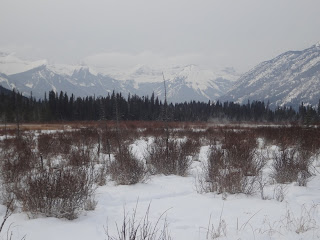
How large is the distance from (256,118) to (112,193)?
96419mm

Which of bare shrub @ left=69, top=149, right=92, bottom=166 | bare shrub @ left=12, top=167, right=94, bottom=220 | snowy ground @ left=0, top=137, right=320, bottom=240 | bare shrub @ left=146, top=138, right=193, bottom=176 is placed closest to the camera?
snowy ground @ left=0, top=137, right=320, bottom=240

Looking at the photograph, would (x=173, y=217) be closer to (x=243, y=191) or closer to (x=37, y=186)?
(x=243, y=191)

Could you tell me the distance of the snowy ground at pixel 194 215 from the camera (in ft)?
10.9

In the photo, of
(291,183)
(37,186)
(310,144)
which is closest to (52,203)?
(37,186)

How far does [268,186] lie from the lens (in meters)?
5.78

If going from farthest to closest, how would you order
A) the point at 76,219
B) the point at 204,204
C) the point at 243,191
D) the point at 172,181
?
the point at 172,181, the point at 243,191, the point at 204,204, the point at 76,219

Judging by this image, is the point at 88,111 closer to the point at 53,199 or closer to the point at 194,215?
the point at 53,199

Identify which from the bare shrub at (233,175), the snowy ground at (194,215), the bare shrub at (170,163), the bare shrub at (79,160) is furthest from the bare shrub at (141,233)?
the bare shrub at (79,160)

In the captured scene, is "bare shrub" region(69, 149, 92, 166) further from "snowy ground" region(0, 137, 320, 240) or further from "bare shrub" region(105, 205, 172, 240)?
"bare shrub" region(105, 205, 172, 240)

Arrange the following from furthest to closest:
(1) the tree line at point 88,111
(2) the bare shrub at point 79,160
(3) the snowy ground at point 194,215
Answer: (1) the tree line at point 88,111
(2) the bare shrub at point 79,160
(3) the snowy ground at point 194,215

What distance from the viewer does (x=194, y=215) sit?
13.4 feet

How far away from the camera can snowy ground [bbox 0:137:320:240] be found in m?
3.31

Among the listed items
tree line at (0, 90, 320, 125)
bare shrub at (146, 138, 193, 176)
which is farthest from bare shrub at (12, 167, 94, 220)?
tree line at (0, 90, 320, 125)

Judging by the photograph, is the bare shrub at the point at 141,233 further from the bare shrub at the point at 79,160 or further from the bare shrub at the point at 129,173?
the bare shrub at the point at 79,160
